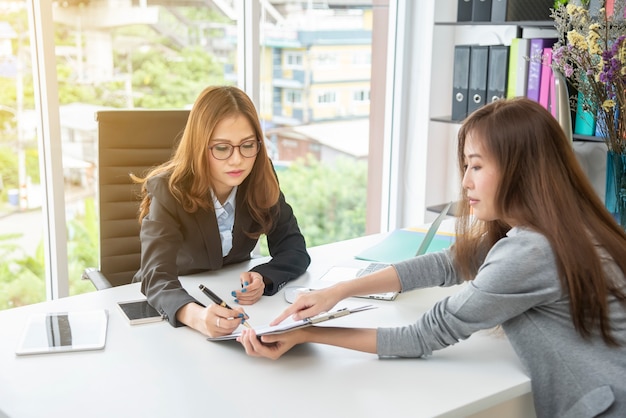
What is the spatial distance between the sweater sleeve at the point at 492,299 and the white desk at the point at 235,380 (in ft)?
0.15

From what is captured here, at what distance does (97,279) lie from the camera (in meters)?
2.06

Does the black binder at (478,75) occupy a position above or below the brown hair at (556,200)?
above

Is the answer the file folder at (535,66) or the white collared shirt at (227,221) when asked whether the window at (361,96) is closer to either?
the file folder at (535,66)

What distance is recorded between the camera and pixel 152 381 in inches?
52.4

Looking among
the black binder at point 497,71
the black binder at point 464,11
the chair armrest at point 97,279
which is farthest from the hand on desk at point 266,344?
the black binder at point 464,11

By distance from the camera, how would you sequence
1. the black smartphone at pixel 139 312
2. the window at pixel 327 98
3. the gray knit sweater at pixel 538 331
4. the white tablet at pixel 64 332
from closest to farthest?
the gray knit sweater at pixel 538 331
the white tablet at pixel 64 332
the black smartphone at pixel 139 312
the window at pixel 327 98

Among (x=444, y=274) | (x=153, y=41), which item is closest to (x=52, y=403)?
(x=444, y=274)

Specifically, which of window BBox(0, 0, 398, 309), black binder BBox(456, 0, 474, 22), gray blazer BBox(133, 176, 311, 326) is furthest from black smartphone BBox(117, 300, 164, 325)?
black binder BBox(456, 0, 474, 22)

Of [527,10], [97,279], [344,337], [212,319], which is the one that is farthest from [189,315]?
[527,10]

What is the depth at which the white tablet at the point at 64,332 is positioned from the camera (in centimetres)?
146

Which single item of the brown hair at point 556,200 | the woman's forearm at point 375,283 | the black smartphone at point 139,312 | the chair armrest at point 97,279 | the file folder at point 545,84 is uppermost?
the file folder at point 545,84

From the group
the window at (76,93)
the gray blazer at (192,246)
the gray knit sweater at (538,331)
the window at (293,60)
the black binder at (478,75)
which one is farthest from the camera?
the window at (293,60)

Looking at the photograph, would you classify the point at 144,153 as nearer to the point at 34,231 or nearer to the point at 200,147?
the point at 200,147

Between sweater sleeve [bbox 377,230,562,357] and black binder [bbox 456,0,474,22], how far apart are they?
212 cm
